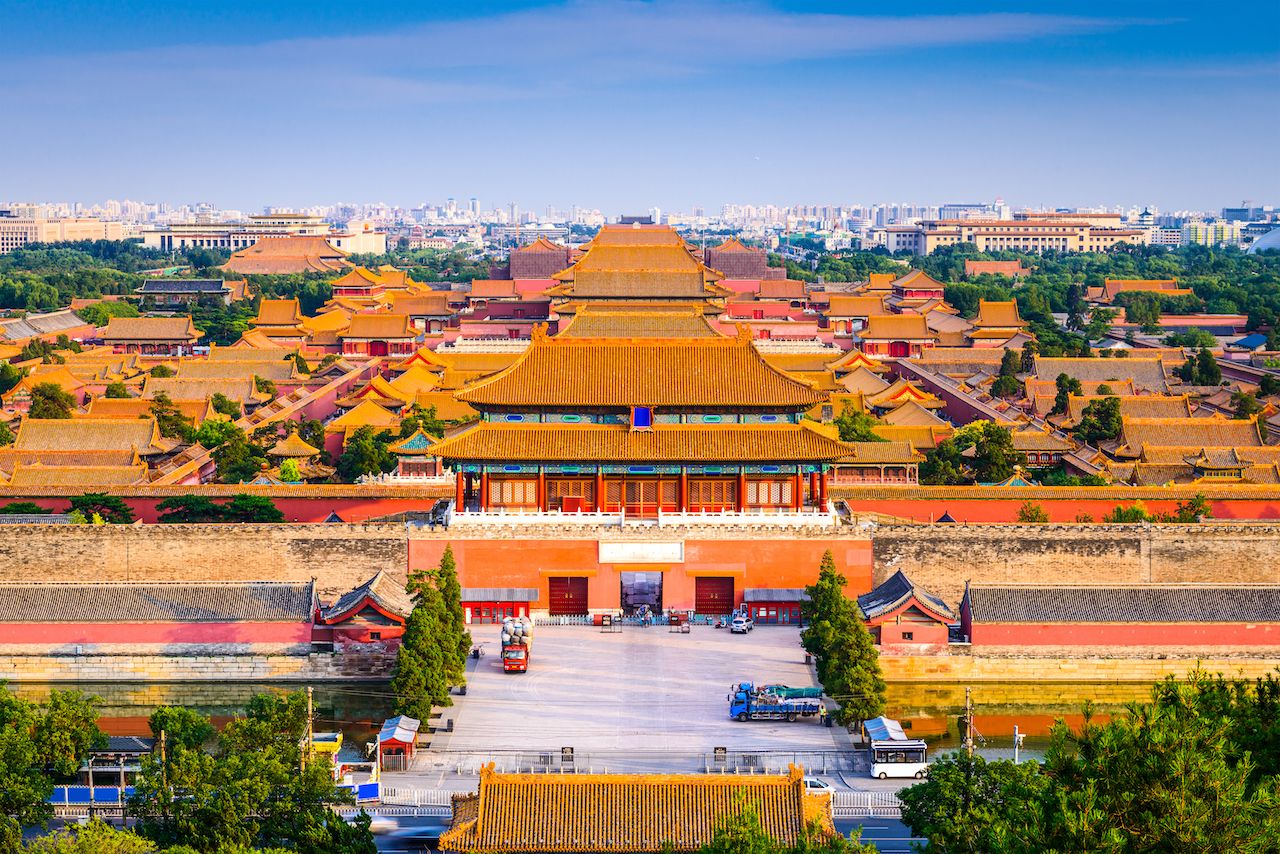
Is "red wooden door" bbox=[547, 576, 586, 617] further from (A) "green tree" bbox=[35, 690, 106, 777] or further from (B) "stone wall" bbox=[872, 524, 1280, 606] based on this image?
(A) "green tree" bbox=[35, 690, 106, 777]

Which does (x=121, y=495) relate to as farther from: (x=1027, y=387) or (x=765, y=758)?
(x=1027, y=387)

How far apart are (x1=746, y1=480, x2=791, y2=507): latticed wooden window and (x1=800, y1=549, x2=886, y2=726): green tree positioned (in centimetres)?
442

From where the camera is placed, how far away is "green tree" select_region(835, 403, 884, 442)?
124 feet

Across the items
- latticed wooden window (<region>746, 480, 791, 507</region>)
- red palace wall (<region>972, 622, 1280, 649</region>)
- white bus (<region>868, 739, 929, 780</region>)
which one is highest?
latticed wooden window (<region>746, 480, 791, 507</region>)

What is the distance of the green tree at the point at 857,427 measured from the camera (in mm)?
37938

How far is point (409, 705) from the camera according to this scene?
23.0m

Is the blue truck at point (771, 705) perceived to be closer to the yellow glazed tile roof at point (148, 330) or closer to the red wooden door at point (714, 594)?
the red wooden door at point (714, 594)

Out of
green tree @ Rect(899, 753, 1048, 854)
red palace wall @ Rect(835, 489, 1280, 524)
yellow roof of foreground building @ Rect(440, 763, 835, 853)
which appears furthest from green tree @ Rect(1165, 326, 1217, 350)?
yellow roof of foreground building @ Rect(440, 763, 835, 853)

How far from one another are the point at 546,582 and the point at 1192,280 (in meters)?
70.5

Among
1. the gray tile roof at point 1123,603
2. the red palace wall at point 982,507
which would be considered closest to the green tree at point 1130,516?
the red palace wall at point 982,507

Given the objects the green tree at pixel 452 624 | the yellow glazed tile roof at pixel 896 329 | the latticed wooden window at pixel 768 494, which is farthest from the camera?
the yellow glazed tile roof at pixel 896 329

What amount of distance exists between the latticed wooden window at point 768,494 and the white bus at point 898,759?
339 inches

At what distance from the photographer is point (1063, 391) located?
46.3m

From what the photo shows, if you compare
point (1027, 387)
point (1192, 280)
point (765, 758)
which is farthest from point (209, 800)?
point (1192, 280)
